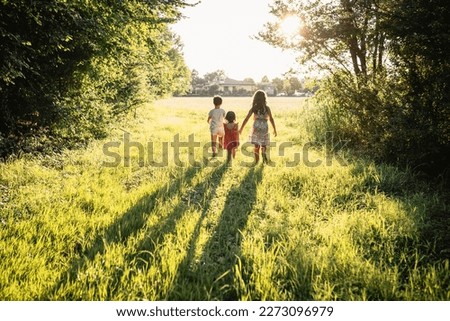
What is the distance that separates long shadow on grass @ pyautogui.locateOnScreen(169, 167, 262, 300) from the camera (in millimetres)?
2828

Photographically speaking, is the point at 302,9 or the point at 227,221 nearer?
the point at 227,221

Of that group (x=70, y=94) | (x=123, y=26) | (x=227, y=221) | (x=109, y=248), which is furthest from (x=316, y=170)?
(x=70, y=94)

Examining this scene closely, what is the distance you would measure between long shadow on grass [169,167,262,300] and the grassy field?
1 cm

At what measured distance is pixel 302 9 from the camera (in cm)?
862

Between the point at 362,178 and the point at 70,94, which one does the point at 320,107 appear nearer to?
the point at 362,178

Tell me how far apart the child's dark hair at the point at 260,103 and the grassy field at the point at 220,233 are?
142 cm

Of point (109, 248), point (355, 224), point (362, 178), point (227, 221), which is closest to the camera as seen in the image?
point (109, 248)

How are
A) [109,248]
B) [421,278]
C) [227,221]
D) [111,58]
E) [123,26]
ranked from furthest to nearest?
1. [111,58]
2. [123,26]
3. [227,221]
4. [109,248]
5. [421,278]

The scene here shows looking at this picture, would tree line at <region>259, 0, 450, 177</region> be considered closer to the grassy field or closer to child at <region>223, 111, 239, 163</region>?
the grassy field

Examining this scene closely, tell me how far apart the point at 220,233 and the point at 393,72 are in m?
5.32

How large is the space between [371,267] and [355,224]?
41.5 inches

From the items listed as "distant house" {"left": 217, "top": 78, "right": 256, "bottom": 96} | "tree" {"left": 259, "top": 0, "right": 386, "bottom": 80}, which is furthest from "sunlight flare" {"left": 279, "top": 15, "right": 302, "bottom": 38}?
"distant house" {"left": 217, "top": 78, "right": 256, "bottom": 96}

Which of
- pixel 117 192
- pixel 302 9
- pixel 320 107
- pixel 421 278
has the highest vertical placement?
pixel 302 9

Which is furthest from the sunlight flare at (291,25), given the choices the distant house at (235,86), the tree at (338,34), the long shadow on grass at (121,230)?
the distant house at (235,86)
